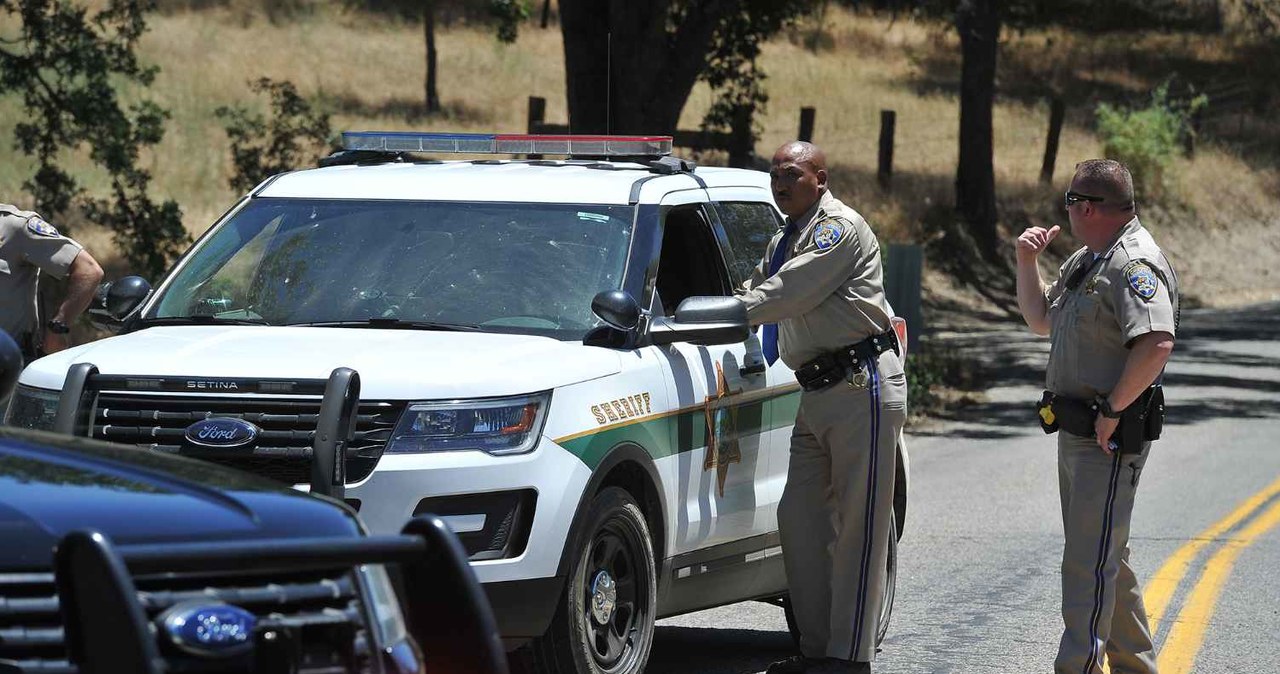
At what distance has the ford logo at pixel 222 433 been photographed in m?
5.53

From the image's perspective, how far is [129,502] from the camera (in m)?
3.38

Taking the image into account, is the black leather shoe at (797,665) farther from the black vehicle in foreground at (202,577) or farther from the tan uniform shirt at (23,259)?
the tan uniform shirt at (23,259)

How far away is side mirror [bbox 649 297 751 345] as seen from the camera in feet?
20.5

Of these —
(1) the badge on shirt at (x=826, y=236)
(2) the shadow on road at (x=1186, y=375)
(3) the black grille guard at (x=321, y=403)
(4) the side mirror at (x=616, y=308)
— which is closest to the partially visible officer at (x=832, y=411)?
(1) the badge on shirt at (x=826, y=236)

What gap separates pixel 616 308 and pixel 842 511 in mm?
1229

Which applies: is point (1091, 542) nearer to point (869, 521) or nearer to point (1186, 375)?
point (869, 521)

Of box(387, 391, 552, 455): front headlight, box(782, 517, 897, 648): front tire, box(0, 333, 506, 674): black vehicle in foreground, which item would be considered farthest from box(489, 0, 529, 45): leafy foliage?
box(0, 333, 506, 674): black vehicle in foreground

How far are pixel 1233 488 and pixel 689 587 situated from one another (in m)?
7.62

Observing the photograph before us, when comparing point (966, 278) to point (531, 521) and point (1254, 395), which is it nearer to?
point (1254, 395)

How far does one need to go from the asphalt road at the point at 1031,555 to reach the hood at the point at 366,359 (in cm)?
180

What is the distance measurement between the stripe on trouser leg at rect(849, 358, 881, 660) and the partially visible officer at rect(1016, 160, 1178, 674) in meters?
0.65

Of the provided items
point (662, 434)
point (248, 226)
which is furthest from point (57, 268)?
point (662, 434)

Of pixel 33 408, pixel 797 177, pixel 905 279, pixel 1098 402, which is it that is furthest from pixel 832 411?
pixel 905 279

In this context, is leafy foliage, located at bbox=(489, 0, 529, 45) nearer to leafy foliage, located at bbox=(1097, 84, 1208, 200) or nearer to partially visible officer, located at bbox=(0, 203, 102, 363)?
partially visible officer, located at bbox=(0, 203, 102, 363)
